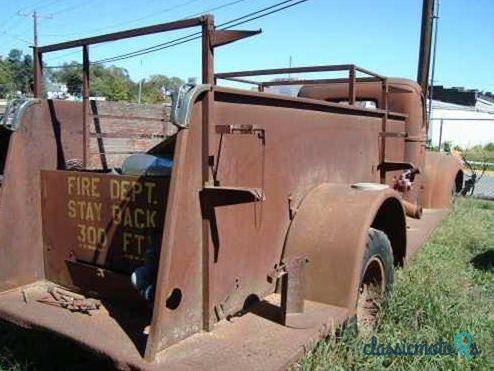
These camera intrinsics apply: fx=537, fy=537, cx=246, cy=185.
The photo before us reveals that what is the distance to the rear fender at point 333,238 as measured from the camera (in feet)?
8.62

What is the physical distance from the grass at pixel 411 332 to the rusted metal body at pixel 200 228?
26 centimetres

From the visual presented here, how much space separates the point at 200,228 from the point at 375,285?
5.07ft

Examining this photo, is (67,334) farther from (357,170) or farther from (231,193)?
(357,170)

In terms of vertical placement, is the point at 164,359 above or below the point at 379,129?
below

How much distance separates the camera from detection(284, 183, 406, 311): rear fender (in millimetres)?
2627

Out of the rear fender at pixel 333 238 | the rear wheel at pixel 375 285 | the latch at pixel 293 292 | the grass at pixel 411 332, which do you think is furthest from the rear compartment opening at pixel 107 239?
the rear wheel at pixel 375 285

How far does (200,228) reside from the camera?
7.21 feet

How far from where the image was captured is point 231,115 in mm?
2342

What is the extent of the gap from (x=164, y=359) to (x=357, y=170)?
222 centimetres

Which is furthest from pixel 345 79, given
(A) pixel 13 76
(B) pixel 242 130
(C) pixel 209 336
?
(A) pixel 13 76

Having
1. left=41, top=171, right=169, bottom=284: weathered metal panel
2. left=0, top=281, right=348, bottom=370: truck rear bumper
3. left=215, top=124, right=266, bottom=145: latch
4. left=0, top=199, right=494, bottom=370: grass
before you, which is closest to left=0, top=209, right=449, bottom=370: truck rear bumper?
left=0, top=281, right=348, bottom=370: truck rear bumper

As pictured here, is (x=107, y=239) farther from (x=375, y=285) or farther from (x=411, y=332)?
(x=411, y=332)

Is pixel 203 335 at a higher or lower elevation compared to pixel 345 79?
lower

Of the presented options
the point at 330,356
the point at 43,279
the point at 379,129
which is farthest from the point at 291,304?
the point at 379,129
